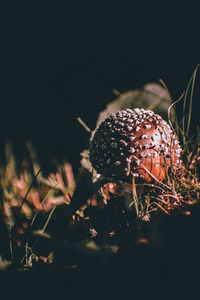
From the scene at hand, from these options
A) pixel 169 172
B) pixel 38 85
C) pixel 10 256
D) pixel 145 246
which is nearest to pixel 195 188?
pixel 169 172

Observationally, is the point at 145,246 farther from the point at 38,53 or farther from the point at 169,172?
the point at 38,53

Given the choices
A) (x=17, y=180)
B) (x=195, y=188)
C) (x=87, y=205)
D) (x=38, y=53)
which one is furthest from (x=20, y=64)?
(x=195, y=188)

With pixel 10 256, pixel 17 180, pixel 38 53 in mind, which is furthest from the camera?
pixel 38 53

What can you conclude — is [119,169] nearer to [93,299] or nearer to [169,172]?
[169,172]

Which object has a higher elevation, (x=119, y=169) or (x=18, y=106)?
(x=18, y=106)

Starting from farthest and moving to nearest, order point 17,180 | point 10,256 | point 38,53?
point 38,53 < point 17,180 < point 10,256

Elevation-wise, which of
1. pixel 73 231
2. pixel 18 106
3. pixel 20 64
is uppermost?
pixel 20 64

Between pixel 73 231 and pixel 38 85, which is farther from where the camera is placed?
pixel 38 85
